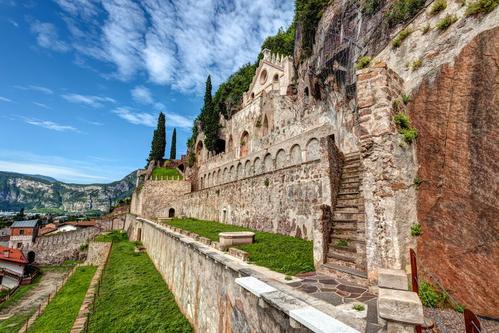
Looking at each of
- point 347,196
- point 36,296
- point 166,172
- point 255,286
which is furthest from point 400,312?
point 166,172

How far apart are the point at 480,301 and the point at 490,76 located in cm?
356

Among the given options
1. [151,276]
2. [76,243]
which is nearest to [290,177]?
[151,276]

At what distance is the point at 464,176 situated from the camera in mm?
4211

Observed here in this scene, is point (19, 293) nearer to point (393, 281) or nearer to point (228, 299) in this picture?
point (228, 299)

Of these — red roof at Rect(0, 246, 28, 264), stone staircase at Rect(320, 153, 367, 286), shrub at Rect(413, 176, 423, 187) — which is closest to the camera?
shrub at Rect(413, 176, 423, 187)

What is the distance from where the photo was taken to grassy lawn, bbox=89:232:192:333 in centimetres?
890

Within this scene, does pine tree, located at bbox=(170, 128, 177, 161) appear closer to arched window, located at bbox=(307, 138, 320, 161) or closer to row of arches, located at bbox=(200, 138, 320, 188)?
row of arches, located at bbox=(200, 138, 320, 188)

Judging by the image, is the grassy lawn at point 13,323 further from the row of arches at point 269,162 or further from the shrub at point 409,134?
the shrub at point 409,134

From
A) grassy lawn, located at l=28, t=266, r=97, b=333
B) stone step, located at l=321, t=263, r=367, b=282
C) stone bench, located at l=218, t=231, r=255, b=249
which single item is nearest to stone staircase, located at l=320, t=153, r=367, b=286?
stone step, located at l=321, t=263, r=367, b=282

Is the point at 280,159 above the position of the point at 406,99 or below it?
above

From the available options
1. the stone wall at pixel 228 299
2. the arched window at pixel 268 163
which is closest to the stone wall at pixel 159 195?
the arched window at pixel 268 163

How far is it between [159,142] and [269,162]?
41.4 metres

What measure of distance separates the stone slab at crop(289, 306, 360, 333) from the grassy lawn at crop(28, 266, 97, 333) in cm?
1305

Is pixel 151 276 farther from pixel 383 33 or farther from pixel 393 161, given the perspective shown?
pixel 383 33
